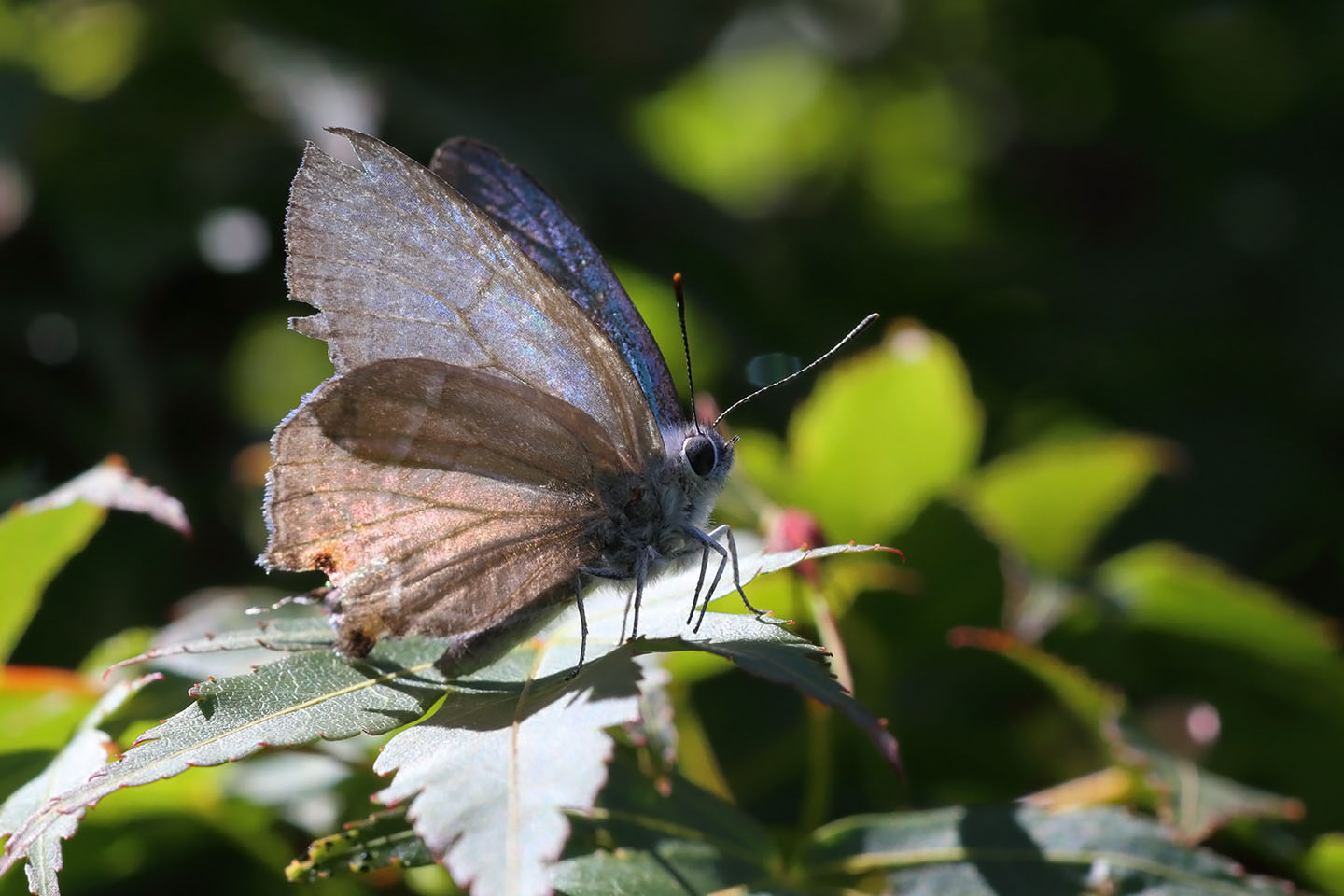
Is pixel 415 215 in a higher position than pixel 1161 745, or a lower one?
higher

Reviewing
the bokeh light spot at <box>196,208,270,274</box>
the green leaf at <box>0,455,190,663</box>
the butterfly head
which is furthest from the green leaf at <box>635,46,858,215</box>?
the green leaf at <box>0,455,190,663</box>

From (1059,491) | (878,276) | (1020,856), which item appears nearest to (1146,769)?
(1020,856)

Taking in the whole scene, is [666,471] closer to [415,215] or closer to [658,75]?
[415,215]

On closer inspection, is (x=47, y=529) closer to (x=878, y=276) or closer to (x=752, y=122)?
(x=878, y=276)

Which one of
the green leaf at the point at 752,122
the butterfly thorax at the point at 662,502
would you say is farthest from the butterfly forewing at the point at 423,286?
the green leaf at the point at 752,122

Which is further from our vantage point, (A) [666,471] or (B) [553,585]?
(A) [666,471]

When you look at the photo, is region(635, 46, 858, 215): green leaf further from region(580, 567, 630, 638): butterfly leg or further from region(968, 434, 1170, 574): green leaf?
region(580, 567, 630, 638): butterfly leg

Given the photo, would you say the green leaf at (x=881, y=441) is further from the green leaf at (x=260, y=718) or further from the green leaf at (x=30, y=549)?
the green leaf at (x=30, y=549)

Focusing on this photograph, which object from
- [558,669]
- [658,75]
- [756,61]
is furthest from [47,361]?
[756,61]
